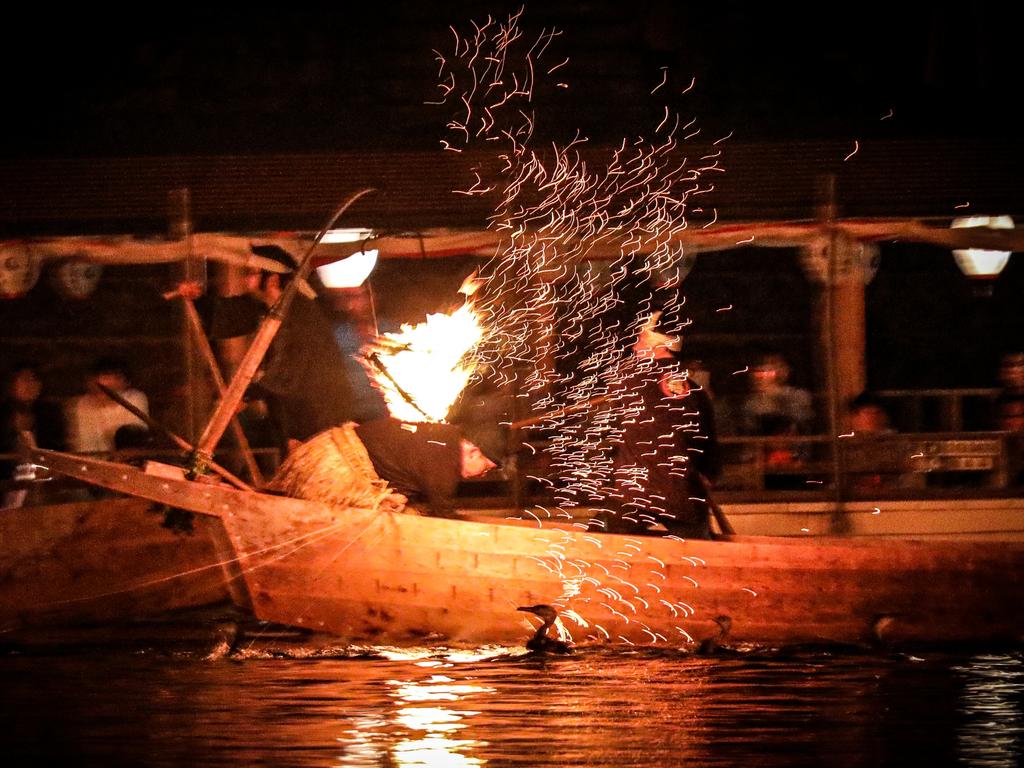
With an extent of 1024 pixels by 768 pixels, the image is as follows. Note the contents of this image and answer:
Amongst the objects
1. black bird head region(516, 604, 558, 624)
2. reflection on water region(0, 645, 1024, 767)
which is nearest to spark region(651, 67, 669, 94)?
reflection on water region(0, 645, 1024, 767)

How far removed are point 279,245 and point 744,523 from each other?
429 centimetres

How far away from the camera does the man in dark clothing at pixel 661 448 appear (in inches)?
428

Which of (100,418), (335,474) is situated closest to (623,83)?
(100,418)

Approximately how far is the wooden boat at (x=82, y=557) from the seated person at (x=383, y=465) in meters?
0.92

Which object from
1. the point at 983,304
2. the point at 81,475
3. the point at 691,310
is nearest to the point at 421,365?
the point at 81,475

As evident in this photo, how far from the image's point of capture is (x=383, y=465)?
11.2 meters

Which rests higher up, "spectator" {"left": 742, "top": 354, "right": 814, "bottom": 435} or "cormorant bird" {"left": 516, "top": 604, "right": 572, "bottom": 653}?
"spectator" {"left": 742, "top": 354, "right": 814, "bottom": 435}

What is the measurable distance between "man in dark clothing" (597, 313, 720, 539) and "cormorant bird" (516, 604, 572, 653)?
908 mm

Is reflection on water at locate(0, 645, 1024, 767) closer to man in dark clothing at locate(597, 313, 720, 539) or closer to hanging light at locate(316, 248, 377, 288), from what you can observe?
man in dark clothing at locate(597, 313, 720, 539)

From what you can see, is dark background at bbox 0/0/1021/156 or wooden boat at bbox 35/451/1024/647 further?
dark background at bbox 0/0/1021/156

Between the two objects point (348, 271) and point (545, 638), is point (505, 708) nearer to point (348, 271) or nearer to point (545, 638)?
point (545, 638)

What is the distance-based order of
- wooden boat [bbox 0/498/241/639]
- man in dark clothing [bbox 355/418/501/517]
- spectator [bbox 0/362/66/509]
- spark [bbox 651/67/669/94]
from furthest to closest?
spark [bbox 651/67/669/94] < spectator [bbox 0/362/66/509] < wooden boat [bbox 0/498/241/639] < man in dark clothing [bbox 355/418/501/517]

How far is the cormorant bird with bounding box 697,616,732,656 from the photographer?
1089 cm

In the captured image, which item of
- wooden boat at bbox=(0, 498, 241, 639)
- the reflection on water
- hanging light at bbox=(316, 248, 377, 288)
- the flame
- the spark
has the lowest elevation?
the reflection on water
